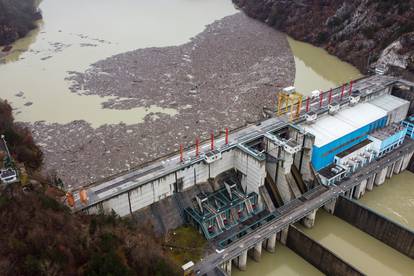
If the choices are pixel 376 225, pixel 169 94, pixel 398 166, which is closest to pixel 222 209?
pixel 376 225

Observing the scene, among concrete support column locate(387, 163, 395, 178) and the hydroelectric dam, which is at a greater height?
the hydroelectric dam

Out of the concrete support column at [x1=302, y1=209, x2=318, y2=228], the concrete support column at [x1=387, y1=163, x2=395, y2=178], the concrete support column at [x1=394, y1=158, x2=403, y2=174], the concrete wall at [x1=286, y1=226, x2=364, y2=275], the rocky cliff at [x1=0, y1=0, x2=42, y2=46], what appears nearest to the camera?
the concrete wall at [x1=286, y1=226, x2=364, y2=275]

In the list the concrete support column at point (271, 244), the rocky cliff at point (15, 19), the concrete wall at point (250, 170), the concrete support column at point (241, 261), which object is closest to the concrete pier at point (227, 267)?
the concrete support column at point (241, 261)

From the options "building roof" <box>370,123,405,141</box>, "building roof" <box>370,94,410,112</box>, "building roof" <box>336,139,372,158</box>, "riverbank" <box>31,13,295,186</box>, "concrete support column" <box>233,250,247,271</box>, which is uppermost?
"building roof" <box>370,94,410,112</box>

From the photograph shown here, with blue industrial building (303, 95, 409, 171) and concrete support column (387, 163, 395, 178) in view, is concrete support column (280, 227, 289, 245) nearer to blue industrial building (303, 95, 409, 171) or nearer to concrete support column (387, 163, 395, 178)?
blue industrial building (303, 95, 409, 171)

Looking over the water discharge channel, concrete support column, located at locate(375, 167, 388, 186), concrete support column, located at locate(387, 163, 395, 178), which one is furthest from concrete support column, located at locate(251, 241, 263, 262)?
concrete support column, located at locate(387, 163, 395, 178)

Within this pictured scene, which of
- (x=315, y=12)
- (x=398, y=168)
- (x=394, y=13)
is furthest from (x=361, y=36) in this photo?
(x=398, y=168)
